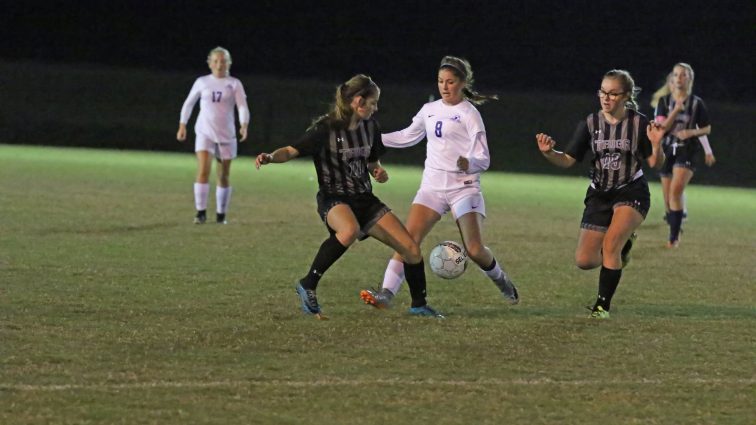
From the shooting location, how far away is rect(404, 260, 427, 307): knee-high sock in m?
8.02

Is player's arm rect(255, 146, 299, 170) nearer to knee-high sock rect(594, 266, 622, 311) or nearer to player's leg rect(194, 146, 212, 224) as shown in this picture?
knee-high sock rect(594, 266, 622, 311)

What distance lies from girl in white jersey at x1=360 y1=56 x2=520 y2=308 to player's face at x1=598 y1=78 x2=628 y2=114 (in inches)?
30.4

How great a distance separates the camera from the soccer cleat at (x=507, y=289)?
8.57 meters

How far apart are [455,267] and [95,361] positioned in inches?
117

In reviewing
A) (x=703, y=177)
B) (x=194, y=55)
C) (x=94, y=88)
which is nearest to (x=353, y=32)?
(x=194, y=55)

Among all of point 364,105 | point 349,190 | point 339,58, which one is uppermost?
point 339,58

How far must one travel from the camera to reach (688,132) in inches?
515

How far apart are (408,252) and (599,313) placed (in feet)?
4.32

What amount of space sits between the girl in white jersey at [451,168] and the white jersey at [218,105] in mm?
6314

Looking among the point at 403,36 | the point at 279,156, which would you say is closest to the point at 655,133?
the point at 279,156

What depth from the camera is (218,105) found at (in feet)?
47.6

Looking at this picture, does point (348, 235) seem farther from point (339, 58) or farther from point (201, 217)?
point (339, 58)

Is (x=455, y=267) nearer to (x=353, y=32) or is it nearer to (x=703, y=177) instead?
(x=703, y=177)

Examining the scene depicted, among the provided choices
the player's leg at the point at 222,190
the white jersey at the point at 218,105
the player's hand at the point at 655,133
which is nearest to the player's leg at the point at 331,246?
the player's hand at the point at 655,133
